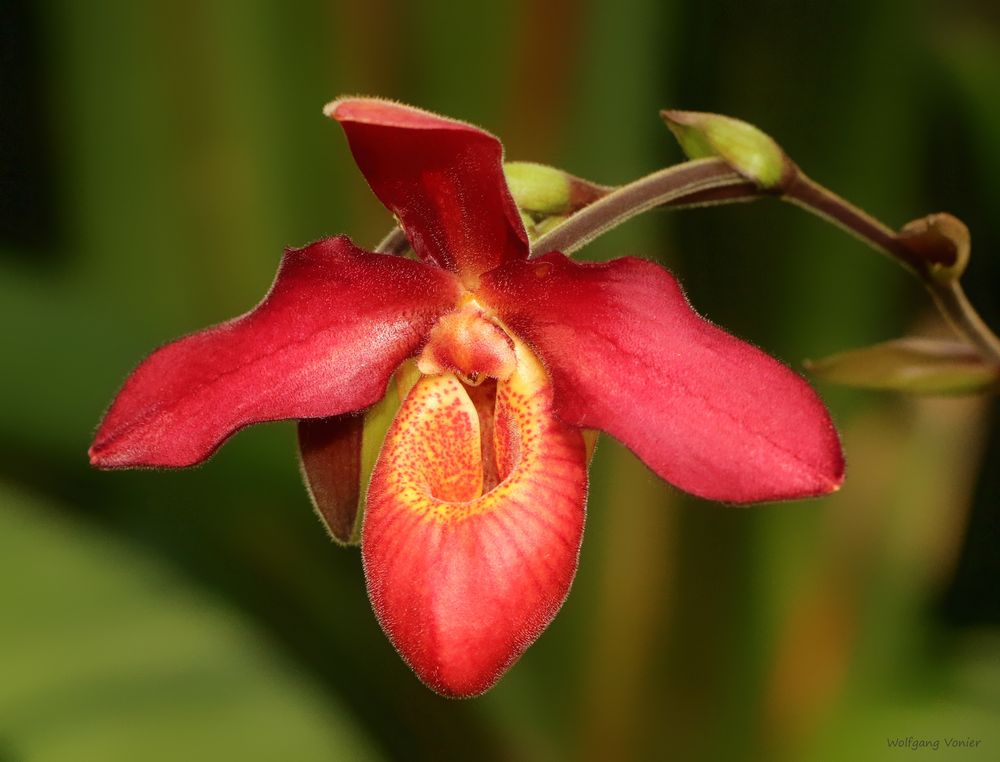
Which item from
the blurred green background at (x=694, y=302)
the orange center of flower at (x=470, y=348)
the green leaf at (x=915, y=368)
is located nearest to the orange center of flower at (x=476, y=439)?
the orange center of flower at (x=470, y=348)

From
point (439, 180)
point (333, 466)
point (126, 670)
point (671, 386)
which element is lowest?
point (126, 670)

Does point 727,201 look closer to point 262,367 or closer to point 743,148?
point 743,148

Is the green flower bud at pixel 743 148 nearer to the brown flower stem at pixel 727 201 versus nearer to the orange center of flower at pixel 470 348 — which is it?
the brown flower stem at pixel 727 201

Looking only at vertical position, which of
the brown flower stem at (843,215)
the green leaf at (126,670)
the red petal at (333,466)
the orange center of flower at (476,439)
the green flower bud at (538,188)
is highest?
the green flower bud at (538,188)

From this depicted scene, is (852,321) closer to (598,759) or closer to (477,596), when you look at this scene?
(598,759)

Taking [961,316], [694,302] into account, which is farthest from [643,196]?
[694,302]

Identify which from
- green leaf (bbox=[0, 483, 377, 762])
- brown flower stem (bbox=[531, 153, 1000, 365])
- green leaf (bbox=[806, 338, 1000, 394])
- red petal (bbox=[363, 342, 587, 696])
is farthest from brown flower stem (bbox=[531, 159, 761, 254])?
green leaf (bbox=[0, 483, 377, 762])
